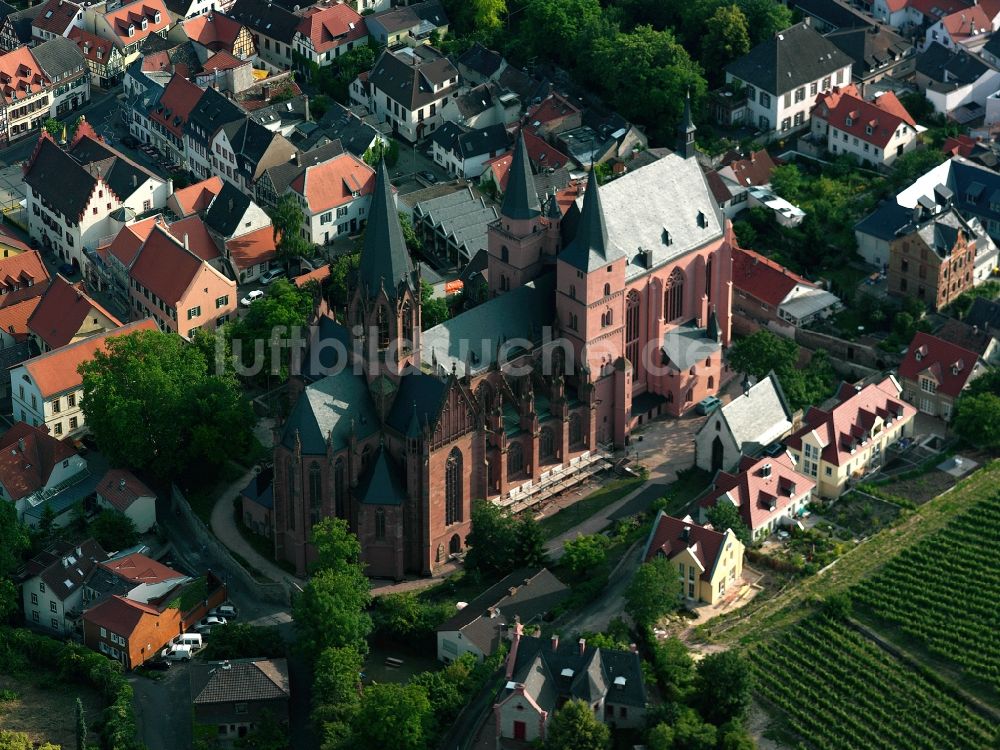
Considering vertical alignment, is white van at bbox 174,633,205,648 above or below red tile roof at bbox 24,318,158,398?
below

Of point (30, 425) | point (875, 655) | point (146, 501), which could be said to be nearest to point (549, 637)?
point (875, 655)

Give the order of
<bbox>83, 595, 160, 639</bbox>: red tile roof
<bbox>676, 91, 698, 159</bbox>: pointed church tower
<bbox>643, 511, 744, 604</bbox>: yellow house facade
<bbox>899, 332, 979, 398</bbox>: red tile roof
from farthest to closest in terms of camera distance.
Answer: <bbox>676, 91, 698, 159</bbox>: pointed church tower < <bbox>899, 332, 979, 398</bbox>: red tile roof < <bbox>83, 595, 160, 639</bbox>: red tile roof < <bbox>643, 511, 744, 604</bbox>: yellow house facade

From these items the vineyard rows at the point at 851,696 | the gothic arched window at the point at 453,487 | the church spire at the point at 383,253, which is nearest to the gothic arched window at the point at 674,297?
the gothic arched window at the point at 453,487

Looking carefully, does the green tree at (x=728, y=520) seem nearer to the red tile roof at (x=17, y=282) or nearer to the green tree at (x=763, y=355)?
the green tree at (x=763, y=355)

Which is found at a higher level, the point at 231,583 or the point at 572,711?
the point at 572,711

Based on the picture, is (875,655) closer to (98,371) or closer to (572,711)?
(572,711)

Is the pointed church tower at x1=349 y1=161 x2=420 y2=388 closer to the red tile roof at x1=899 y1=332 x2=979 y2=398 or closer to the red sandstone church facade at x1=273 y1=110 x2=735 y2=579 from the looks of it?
the red sandstone church facade at x1=273 y1=110 x2=735 y2=579

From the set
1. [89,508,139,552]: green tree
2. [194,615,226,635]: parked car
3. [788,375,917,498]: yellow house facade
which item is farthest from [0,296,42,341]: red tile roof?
[788,375,917,498]: yellow house facade
